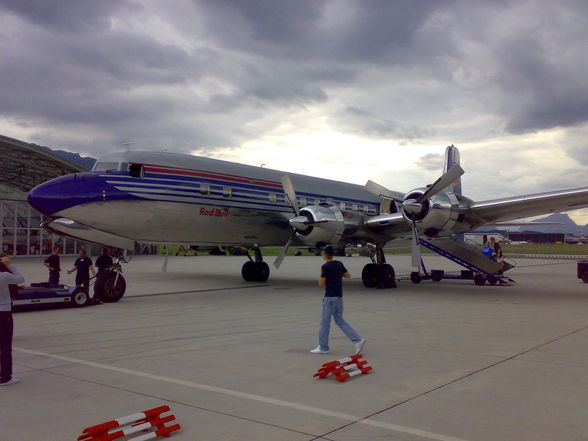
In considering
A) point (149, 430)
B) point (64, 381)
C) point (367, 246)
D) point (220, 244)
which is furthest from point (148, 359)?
point (367, 246)

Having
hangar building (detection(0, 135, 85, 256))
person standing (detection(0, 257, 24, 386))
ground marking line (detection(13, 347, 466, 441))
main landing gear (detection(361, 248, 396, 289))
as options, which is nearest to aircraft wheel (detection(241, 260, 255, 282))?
main landing gear (detection(361, 248, 396, 289))

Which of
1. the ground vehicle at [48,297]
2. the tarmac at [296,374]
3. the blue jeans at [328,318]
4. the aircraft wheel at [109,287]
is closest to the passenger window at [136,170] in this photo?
the aircraft wheel at [109,287]

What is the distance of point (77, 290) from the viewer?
12461 mm

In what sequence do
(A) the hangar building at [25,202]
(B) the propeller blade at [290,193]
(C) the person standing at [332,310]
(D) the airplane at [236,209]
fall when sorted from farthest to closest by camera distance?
(A) the hangar building at [25,202] → (B) the propeller blade at [290,193] → (D) the airplane at [236,209] → (C) the person standing at [332,310]

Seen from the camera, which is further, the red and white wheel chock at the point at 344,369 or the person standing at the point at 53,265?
the person standing at the point at 53,265

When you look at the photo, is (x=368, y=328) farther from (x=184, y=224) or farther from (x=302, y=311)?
(x=184, y=224)

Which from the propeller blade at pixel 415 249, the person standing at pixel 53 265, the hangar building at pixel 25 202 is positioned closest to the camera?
the person standing at pixel 53 265

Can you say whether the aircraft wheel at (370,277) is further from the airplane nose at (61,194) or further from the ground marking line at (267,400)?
the ground marking line at (267,400)

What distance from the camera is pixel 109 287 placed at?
42.8 ft

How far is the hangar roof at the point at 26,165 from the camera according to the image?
119ft

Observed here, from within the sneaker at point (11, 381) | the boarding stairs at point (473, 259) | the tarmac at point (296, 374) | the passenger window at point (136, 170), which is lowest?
the tarmac at point (296, 374)

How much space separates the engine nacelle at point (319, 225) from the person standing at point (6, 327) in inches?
386

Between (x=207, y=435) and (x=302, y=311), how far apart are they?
7.73m

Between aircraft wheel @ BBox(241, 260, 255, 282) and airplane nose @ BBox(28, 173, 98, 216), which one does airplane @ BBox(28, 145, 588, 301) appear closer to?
airplane nose @ BBox(28, 173, 98, 216)
